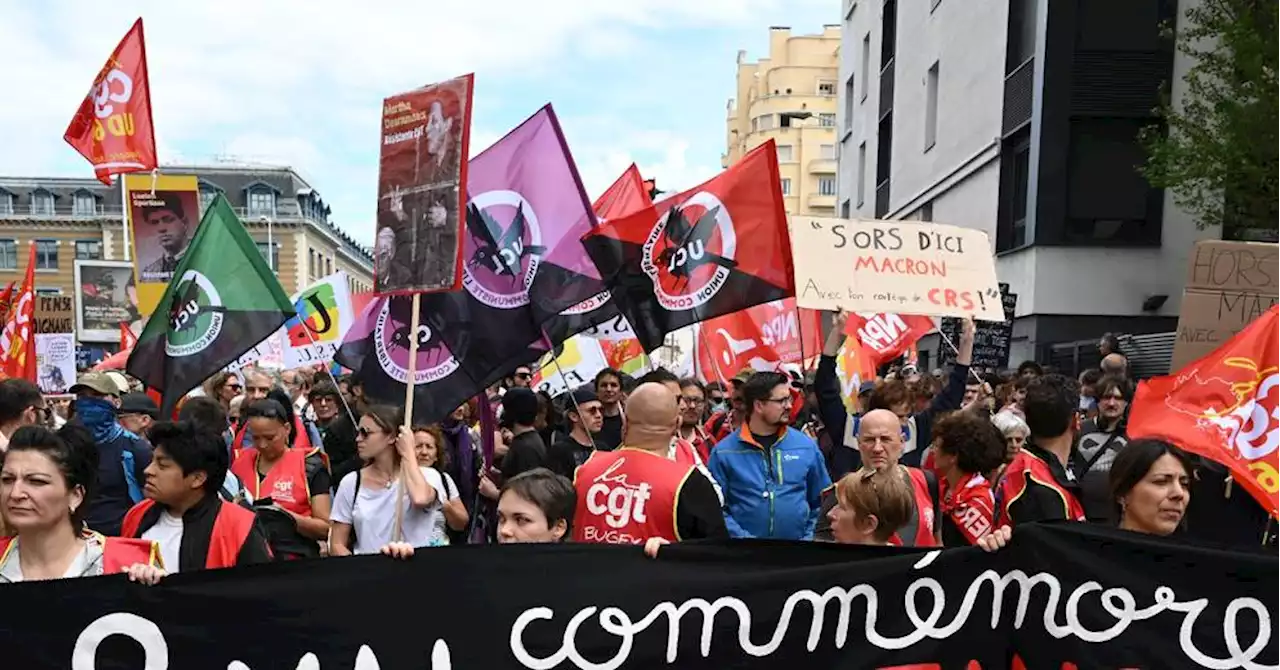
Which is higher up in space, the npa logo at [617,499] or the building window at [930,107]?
the building window at [930,107]

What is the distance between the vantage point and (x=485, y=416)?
21.0 feet

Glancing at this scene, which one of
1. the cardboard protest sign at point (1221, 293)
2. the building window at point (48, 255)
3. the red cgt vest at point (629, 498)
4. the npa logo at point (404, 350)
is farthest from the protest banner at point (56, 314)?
the building window at point (48, 255)

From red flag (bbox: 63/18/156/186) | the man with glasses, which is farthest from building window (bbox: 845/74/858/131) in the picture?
the man with glasses

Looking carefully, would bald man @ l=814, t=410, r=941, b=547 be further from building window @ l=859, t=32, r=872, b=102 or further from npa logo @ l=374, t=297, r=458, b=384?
building window @ l=859, t=32, r=872, b=102

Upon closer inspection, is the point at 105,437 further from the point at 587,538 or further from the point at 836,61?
the point at 836,61

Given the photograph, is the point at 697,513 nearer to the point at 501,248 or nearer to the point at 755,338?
the point at 501,248

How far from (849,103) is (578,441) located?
109 feet

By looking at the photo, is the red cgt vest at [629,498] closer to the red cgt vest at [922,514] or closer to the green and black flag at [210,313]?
the red cgt vest at [922,514]

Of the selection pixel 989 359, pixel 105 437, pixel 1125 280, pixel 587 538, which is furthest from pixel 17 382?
pixel 1125 280

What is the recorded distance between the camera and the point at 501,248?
220 inches

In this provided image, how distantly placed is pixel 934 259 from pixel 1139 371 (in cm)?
975

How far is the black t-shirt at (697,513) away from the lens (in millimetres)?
3988

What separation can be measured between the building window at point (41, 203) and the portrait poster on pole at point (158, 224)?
80.8 metres

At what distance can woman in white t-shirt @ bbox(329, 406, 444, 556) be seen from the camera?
4.64 metres
